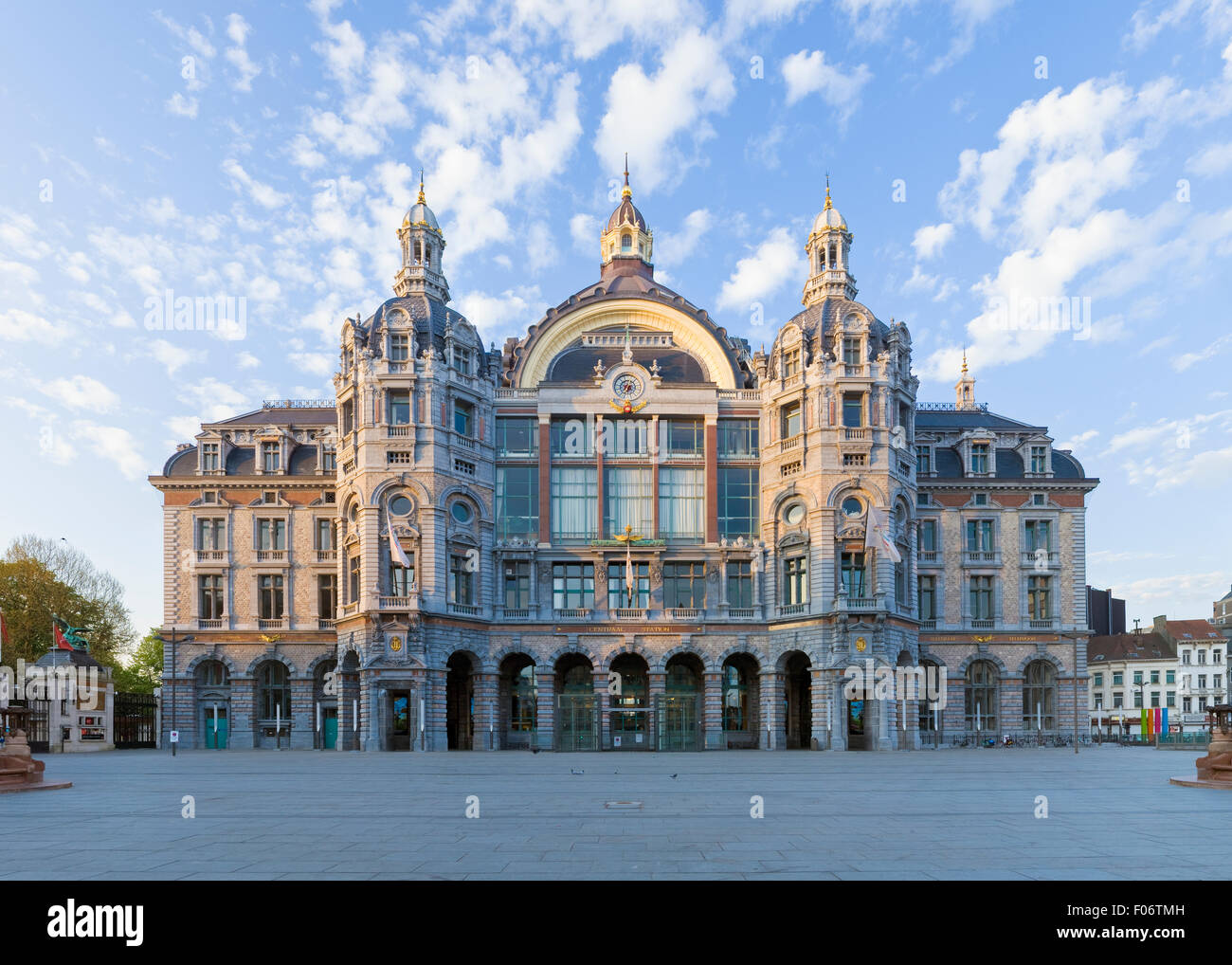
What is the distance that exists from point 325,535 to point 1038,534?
48.7 meters

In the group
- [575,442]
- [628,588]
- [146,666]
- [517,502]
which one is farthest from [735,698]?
[146,666]

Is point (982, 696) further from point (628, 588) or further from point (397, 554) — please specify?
point (397, 554)

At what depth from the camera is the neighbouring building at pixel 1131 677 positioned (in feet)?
366

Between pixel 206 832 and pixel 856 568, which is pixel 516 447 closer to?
pixel 856 568

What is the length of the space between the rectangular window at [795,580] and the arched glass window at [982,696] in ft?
51.3

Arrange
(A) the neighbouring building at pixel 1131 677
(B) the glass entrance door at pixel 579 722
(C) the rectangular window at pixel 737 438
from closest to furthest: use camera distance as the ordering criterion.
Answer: (B) the glass entrance door at pixel 579 722 → (C) the rectangular window at pixel 737 438 → (A) the neighbouring building at pixel 1131 677

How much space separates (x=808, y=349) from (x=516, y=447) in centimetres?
1947

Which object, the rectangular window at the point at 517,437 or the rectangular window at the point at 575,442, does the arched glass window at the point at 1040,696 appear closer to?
the rectangular window at the point at 575,442

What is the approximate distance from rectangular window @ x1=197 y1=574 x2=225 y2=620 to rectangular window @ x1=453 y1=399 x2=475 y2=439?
66.1 feet

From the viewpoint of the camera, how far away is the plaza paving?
48.2ft

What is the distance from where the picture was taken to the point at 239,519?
72000 millimetres

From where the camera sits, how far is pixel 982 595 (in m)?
72.8

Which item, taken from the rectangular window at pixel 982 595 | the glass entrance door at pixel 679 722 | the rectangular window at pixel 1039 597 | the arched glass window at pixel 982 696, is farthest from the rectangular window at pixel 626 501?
the rectangular window at pixel 1039 597
